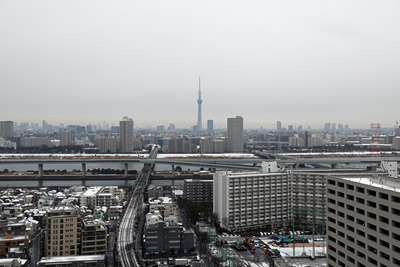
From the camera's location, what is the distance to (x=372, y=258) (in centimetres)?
269

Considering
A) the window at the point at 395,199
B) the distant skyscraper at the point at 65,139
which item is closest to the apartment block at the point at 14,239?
the window at the point at 395,199

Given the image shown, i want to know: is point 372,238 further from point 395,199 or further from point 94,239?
point 94,239

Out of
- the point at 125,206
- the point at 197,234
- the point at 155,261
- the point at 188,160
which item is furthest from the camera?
the point at 188,160

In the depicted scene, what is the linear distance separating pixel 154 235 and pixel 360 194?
11.3 feet

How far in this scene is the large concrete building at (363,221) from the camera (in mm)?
2506

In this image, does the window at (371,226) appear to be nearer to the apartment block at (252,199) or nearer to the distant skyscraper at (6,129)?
the apartment block at (252,199)

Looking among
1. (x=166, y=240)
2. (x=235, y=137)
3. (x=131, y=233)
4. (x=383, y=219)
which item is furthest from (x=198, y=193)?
(x=235, y=137)

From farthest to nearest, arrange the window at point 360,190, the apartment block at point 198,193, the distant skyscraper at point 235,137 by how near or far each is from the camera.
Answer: the distant skyscraper at point 235,137 < the apartment block at point 198,193 < the window at point 360,190

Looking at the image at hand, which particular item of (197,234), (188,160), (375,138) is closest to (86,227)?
(197,234)

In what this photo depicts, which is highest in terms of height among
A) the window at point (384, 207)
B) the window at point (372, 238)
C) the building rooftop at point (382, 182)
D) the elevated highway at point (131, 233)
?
the building rooftop at point (382, 182)

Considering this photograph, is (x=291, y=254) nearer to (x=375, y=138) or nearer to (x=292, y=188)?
(x=292, y=188)

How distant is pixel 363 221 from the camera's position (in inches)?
110

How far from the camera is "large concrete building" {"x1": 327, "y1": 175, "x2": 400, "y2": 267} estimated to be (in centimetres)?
251

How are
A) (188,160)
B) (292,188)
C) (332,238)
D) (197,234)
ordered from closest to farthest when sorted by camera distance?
(332,238) → (197,234) → (292,188) → (188,160)
